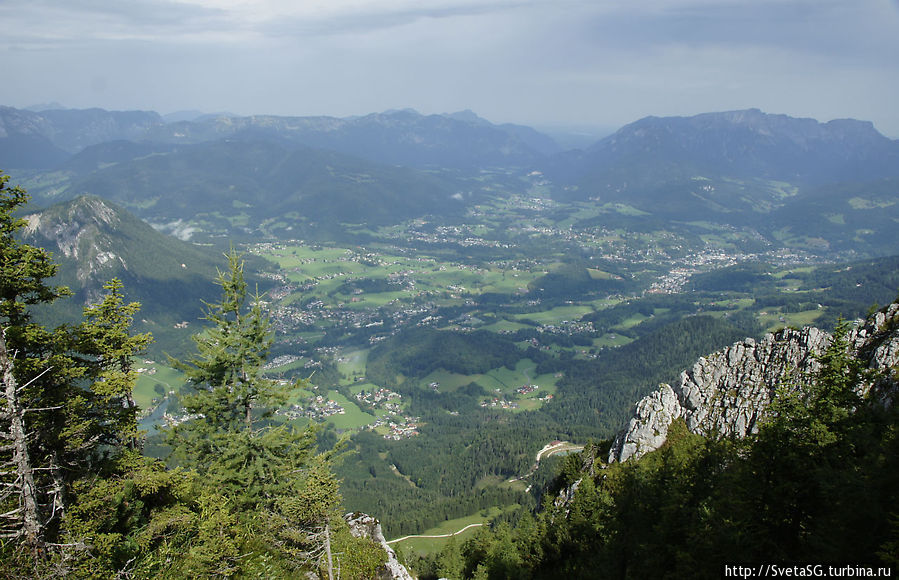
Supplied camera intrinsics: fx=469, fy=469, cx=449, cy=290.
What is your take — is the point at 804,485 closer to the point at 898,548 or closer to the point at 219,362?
the point at 898,548

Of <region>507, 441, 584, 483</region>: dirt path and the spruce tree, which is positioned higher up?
the spruce tree

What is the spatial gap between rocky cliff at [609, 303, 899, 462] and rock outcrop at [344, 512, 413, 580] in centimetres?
2772

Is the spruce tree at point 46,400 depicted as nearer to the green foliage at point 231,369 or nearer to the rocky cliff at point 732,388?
the green foliage at point 231,369

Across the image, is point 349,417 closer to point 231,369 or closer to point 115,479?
point 231,369

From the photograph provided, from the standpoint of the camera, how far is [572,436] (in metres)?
127

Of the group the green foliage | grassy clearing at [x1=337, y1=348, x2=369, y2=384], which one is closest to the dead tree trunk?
the green foliage

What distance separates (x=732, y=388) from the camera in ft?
153

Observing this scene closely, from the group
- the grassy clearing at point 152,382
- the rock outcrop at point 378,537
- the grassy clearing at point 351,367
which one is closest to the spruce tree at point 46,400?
the rock outcrop at point 378,537

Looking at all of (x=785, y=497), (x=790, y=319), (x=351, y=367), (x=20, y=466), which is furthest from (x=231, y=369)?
(x=790, y=319)

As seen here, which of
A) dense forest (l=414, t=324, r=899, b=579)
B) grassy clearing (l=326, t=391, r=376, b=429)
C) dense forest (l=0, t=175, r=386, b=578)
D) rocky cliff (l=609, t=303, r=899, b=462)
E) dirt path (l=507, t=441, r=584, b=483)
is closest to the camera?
dense forest (l=0, t=175, r=386, b=578)

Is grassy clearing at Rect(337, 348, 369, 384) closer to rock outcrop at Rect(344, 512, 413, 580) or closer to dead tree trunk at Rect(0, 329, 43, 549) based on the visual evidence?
rock outcrop at Rect(344, 512, 413, 580)

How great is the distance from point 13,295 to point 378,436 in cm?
13276

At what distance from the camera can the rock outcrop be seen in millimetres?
22375

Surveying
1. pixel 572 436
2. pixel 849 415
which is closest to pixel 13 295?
pixel 849 415
